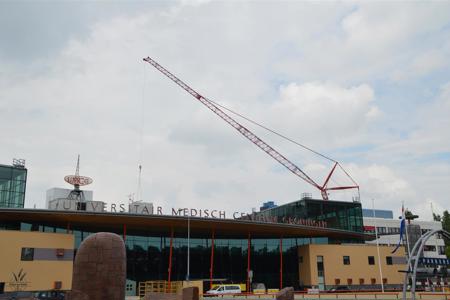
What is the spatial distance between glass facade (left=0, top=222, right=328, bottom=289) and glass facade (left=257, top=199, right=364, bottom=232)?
4.10 m

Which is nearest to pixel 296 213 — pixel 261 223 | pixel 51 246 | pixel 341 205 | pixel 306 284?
Result: pixel 341 205

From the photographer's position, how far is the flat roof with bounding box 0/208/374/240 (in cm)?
5303

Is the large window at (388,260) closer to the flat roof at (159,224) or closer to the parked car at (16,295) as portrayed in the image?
the flat roof at (159,224)

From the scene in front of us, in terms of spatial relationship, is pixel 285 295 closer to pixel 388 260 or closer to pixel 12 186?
pixel 388 260

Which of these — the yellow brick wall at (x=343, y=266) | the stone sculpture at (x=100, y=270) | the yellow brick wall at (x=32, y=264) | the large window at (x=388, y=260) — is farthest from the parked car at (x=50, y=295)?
the large window at (x=388, y=260)

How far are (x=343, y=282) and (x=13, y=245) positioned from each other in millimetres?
48611

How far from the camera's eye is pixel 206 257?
70562 millimetres

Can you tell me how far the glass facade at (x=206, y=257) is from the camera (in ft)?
214

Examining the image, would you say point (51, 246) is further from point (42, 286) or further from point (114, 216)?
point (114, 216)

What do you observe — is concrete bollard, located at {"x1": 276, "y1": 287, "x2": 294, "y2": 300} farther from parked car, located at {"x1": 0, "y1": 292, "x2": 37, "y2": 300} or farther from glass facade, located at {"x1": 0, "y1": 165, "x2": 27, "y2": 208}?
glass facade, located at {"x1": 0, "y1": 165, "x2": 27, "y2": 208}

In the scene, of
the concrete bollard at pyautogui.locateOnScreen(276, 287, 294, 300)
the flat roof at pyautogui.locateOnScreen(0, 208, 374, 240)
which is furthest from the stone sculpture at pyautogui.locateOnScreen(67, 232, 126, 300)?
the flat roof at pyautogui.locateOnScreen(0, 208, 374, 240)

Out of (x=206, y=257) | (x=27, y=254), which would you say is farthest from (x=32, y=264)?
(x=206, y=257)

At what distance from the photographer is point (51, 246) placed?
2073 inches

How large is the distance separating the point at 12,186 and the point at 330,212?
5892cm
